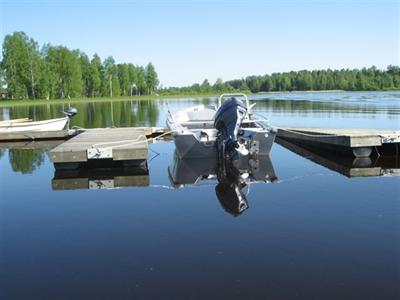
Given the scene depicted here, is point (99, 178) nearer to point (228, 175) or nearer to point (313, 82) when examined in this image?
point (228, 175)

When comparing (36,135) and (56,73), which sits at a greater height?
(56,73)

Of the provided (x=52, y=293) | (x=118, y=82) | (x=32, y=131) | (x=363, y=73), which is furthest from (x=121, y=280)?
(x=363, y=73)

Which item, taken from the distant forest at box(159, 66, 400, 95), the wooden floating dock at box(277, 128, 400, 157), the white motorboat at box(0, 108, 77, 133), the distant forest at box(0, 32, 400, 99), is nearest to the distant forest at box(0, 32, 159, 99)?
the distant forest at box(0, 32, 400, 99)

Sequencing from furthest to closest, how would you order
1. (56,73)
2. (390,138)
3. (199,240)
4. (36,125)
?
1. (56,73)
2. (36,125)
3. (390,138)
4. (199,240)

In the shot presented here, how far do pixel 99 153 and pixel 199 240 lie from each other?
620 centimetres

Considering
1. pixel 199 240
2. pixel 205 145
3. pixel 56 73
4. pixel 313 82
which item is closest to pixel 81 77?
pixel 56 73

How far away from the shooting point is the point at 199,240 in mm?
6344

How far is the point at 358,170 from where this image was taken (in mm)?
11656

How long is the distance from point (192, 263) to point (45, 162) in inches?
389

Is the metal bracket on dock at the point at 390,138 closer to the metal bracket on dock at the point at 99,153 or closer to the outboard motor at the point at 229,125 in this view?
the outboard motor at the point at 229,125

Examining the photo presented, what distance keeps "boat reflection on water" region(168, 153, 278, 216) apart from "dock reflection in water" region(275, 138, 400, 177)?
67.5 inches

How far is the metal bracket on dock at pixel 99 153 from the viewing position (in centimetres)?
1174

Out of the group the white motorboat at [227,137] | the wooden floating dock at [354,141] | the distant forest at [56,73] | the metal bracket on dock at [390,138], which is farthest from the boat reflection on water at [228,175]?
the distant forest at [56,73]

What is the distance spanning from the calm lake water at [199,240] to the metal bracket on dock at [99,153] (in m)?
1.24
